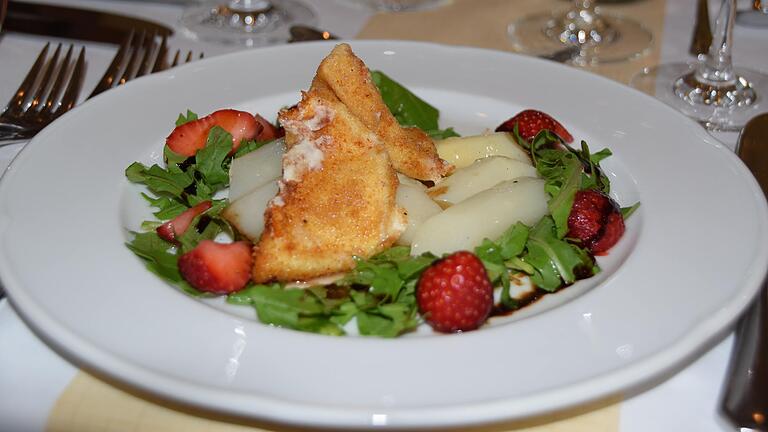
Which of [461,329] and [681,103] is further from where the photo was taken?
[681,103]

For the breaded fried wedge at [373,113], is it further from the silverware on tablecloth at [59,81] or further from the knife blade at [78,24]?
the knife blade at [78,24]

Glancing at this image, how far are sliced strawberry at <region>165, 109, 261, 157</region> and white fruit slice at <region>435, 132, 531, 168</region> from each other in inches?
25.5

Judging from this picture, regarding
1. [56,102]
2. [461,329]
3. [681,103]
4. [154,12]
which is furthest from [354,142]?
[154,12]

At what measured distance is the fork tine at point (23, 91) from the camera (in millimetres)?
2961

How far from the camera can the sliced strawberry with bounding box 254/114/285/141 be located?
2871 mm

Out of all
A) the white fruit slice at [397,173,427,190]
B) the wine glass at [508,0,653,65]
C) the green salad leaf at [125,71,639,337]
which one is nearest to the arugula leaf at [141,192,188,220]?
the green salad leaf at [125,71,639,337]

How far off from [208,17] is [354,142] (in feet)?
6.28

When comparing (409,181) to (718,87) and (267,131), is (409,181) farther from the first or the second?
(718,87)

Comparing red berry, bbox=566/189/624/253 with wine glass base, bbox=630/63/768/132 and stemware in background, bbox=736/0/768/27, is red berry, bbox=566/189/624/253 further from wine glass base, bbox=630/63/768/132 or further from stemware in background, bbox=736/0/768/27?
stemware in background, bbox=736/0/768/27

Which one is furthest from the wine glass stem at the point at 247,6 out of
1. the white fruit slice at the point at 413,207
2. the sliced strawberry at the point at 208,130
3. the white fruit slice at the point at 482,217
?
the white fruit slice at the point at 482,217

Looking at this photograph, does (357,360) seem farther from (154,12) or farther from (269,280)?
(154,12)

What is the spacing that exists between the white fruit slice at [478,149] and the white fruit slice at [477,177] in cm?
9

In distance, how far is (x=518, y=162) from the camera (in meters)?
2.65

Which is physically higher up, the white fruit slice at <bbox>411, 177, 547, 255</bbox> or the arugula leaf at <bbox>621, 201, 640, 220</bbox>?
the white fruit slice at <bbox>411, 177, 547, 255</bbox>
